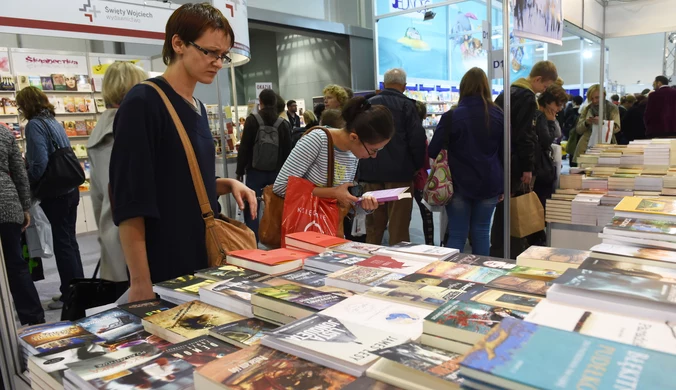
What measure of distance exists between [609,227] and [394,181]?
2467mm

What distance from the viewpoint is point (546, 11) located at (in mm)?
3084

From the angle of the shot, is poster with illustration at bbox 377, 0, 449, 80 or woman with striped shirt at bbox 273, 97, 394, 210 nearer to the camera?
woman with striped shirt at bbox 273, 97, 394, 210

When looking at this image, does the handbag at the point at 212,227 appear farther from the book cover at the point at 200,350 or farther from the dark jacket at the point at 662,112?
the dark jacket at the point at 662,112

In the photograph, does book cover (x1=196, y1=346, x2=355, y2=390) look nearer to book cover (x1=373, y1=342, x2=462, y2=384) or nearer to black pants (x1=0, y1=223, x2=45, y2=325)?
book cover (x1=373, y1=342, x2=462, y2=384)

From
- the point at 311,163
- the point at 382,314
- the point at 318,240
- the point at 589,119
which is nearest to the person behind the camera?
the point at 382,314

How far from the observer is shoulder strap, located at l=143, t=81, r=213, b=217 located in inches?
51.6

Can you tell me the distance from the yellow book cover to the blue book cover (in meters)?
0.94

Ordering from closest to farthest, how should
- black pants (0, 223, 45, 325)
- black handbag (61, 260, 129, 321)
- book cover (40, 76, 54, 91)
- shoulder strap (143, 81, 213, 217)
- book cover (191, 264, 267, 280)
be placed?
book cover (191, 264, 267, 280) < shoulder strap (143, 81, 213, 217) < black handbag (61, 260, 129, 321) < black pants (0, 223, 45, 325) < book cover (40, 76, 54, 91)

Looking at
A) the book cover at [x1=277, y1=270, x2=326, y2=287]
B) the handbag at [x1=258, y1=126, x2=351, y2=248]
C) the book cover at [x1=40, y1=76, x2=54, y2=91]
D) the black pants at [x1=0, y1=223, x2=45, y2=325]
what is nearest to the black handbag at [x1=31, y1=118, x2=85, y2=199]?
the black pants at [x1=0, y1=223, x2=45, y2=325]

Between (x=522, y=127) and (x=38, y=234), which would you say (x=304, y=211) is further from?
(x=38, y=234)

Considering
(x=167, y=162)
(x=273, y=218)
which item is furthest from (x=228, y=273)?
(x=273, y=218)

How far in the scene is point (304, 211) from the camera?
80.4 inches

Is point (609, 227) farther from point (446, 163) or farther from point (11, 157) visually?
point (11, 157)

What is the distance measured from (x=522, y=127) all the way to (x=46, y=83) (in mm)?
5921
